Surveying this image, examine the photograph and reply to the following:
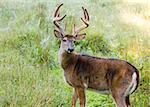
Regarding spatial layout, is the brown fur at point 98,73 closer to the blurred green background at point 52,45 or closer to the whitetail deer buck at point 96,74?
the whitetail deer buck at point 96,74

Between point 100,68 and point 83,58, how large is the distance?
417 millimetres

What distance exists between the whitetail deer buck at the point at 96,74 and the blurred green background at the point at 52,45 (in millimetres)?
316

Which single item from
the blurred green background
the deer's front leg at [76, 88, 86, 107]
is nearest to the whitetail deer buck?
the deer's front leg at [76, 88, 86, 107]

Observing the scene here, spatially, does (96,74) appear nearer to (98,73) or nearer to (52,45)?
(98,73)

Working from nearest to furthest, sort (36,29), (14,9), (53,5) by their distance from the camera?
1. (36,29)
2. (14,9)
3. (53,5)

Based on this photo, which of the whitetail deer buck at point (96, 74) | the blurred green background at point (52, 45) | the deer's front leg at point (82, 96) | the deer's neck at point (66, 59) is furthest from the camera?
the deer's neck at point (66, 59)

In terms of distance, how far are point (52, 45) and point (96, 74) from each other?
2.58 meters

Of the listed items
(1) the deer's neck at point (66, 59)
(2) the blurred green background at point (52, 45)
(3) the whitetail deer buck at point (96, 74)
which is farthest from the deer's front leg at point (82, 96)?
(1) the deer's neck at point (66, 59)

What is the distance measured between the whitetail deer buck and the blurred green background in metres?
0.32

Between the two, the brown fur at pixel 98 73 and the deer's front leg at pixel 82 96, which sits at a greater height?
the brown fur at pixel 98 73

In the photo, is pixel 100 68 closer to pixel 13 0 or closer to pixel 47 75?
pixel 47 75

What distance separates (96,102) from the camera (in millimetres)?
7723

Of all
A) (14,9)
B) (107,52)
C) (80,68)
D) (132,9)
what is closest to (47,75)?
(80,68)

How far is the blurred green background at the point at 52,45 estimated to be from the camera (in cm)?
718
